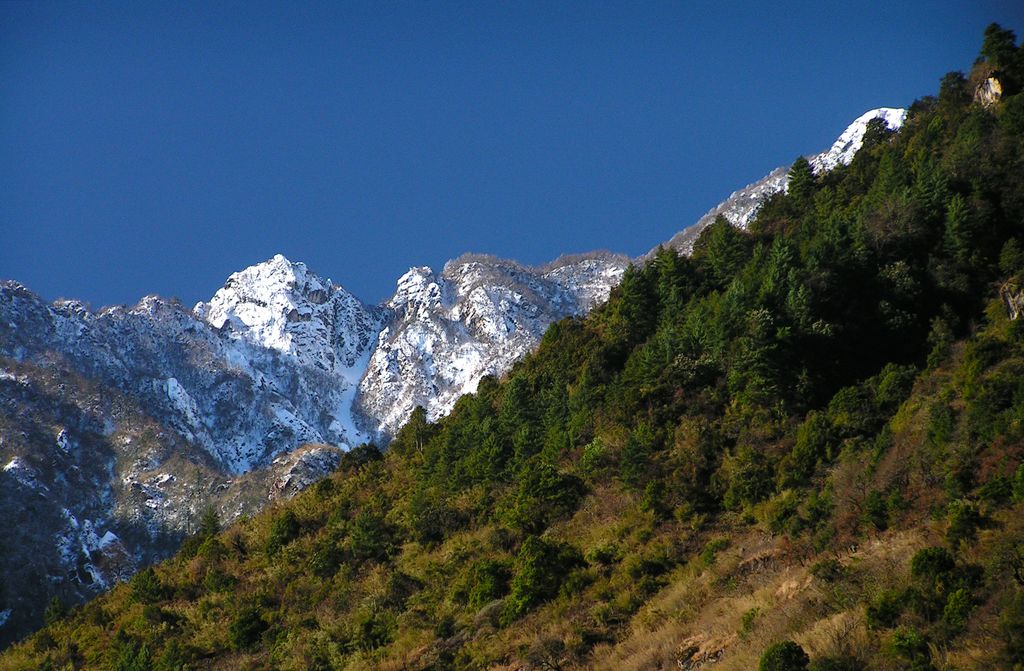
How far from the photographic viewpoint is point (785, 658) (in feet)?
57.1

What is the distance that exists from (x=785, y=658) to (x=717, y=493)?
1617 centimetres

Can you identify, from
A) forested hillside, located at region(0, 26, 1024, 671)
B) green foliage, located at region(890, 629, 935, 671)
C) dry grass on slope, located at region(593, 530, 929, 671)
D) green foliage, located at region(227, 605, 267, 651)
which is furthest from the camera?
green foliage, located at region(227, 605, 267, 651)

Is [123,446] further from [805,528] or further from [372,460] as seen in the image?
[805,528]

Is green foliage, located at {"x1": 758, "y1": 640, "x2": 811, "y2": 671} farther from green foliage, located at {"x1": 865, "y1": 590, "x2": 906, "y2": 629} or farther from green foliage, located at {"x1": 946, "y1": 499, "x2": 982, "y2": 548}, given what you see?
green foliage, located at {"x1": 946, "y1": 499, "x2": 982, "y2": 548}

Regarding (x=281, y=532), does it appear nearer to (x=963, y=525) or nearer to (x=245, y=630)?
(x=245, y=630)

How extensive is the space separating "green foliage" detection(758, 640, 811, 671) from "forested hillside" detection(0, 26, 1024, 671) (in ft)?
0.17

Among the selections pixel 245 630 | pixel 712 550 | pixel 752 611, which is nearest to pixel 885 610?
pixel 752 611

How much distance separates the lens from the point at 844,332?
39.8 meters

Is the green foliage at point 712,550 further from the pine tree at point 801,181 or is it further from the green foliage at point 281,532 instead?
the pine tree at point 801,181

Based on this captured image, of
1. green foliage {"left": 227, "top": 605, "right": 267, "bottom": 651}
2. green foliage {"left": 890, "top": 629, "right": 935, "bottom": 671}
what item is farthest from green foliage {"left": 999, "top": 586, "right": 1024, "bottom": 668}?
green foliage {"left": 227, "top": 605, "right": 267, "bottom": 651}

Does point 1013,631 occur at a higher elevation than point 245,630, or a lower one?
lower

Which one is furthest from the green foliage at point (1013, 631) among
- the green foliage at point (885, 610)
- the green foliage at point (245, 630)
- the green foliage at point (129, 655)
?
the green foliage at point (129, 655)

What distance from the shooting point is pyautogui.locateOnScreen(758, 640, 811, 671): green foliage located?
17328 millimetres

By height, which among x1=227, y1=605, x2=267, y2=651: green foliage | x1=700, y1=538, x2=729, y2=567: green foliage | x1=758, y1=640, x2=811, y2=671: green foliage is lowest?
x1=758, y1=640, x2=811, y2=671: green foliage
